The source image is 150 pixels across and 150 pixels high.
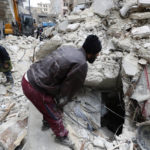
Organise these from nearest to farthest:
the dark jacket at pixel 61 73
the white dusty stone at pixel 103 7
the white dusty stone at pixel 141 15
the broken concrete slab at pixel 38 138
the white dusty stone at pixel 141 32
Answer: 1. the dark jacket at pixel 61 73
2. the broken concrete slab at pixel 38 138
3. the white dusty stone at pixel 141 32
4. the white dusty stone at pixel 141 15
5. the white dusty stone at pixel 103 7

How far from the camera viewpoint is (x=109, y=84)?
2.84 metres

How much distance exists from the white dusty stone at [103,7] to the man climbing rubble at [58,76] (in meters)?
2.88

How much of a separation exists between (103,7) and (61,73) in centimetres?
337

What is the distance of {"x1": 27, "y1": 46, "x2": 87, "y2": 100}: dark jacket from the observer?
138 cm

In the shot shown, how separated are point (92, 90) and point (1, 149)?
6.31ft

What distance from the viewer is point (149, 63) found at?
2.38 m

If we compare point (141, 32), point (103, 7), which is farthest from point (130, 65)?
point (103, 7)

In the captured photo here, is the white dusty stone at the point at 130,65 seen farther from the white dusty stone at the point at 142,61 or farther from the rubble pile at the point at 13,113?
the rubble pile at the point at 13,113

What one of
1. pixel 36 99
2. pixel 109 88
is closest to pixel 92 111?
pixel 109 88

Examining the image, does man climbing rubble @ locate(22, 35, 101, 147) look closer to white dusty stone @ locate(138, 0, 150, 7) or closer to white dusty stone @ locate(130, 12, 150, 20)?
white dusty stone @ locate(130, 12, 150, 20)

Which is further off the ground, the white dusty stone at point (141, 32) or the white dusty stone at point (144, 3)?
the white dusty stone at point (144, 3)

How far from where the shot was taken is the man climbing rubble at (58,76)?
140cm

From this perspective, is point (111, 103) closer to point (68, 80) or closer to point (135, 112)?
point (135, 112)

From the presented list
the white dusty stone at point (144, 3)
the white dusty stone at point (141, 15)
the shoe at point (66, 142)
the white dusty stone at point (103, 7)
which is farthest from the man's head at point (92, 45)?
the white dusty stone at point (103, 7)
